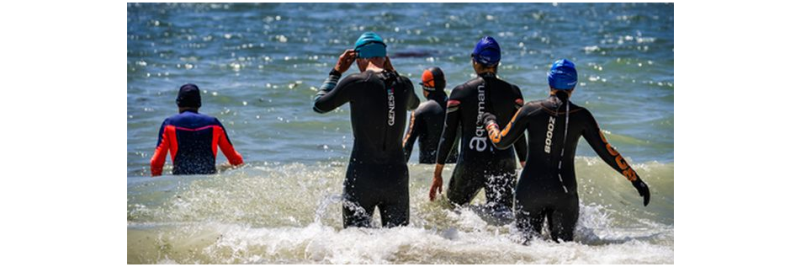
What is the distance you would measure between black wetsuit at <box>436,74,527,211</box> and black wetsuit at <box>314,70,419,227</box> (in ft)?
3.30

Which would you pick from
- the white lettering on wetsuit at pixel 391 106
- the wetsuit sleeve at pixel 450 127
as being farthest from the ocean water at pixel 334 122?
the white lettering on wetsuit at pixel 391 106

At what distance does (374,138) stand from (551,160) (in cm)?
126

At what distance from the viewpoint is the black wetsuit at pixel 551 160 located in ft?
21.8

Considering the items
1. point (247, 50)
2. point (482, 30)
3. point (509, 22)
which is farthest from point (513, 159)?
point (509, 22)

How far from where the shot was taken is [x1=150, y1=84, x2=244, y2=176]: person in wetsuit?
9523 millimetres

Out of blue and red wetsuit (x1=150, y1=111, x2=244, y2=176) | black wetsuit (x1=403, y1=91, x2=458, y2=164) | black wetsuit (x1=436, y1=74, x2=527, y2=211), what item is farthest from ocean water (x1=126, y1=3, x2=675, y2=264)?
black wetsuit (x1=403, y1=91, x2=458, y2=164)

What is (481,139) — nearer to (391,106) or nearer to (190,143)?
(391,106)

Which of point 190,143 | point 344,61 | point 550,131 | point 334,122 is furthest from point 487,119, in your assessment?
point 334,122

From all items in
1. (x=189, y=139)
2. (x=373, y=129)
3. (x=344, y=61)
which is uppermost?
(x=344, y=61)

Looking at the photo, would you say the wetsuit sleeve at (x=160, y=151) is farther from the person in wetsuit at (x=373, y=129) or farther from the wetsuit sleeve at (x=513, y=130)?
the wetsuit sleeve at (x=513, y=130)

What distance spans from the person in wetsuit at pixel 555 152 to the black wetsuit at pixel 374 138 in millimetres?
735

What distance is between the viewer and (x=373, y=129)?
22.4ft

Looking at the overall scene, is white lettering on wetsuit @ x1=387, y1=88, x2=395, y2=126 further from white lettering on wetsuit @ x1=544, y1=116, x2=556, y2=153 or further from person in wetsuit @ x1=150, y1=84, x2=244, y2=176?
person in wetsuit @ x1=150, y1=84, x2=244, y2=176
